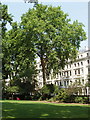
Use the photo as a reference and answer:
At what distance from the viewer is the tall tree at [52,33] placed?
37969 mm

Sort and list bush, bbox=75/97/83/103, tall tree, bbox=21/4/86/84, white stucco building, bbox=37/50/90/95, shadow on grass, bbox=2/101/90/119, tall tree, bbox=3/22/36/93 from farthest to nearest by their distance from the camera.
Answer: white stucco building, bbox=37/50/90/95 → tall tree, bbox=3/22/36/93 → tall tree, bbox=21/4/86/84 → bush, bbox=75/97/83/103 → shadow on grass, bbox=2/101/90/119

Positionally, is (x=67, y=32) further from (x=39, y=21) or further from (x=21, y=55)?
(x=21, y=55)

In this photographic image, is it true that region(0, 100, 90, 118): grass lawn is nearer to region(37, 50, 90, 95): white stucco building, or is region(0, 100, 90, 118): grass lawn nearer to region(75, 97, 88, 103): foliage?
region(75, 97, 88, 103): foliage

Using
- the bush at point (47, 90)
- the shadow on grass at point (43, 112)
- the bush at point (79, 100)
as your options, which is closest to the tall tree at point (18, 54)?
the bush at point (47, 90)

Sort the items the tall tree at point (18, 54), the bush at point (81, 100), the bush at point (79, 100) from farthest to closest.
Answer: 1. the tall tree at point (18, 54)
2. the bush at point (79, 100)
3. the bush at point (81, 100)

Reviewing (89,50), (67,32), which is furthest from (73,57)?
(89,50)

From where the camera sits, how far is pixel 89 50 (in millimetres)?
64625

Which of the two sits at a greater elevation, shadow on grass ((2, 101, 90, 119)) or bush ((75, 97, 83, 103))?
shadow on grass ((2, 101, 90, 119))

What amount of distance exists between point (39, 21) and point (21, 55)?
7.40 meters

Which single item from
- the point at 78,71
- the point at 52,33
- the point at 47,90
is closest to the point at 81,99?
the point at 47,90

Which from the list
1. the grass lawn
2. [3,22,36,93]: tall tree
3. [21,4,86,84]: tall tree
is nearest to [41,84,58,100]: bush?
[21,4,86,84]: tall tree

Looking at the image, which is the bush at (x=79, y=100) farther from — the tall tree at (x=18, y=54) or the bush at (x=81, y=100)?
the tall tree at (x=18, y=54)

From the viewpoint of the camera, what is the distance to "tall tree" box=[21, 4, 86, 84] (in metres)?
38.0

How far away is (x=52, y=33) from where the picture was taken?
125ft
